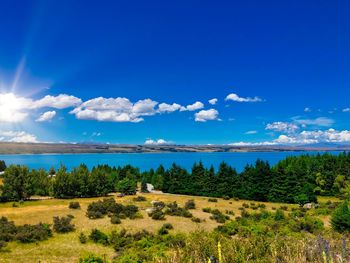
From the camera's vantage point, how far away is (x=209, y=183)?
8019cm

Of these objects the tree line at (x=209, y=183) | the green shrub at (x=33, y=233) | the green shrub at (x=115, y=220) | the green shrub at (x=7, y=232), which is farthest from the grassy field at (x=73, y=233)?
the tree line at (x=209, y=183)

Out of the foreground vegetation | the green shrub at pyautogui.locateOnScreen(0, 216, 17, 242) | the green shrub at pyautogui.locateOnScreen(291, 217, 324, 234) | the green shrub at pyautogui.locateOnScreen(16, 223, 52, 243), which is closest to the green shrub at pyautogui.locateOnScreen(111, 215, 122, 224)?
the foreground vegetation

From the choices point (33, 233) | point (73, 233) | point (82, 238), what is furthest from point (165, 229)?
point (33, 233)

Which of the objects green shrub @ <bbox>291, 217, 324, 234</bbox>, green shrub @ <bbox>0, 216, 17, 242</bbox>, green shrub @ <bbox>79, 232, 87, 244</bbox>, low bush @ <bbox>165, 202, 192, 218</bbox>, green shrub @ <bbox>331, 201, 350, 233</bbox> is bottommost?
low bush @ <bbox>165, 202, 192, 218</bbox>

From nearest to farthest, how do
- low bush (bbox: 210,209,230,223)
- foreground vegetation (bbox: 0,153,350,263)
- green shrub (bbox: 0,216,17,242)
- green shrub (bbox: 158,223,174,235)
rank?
foreground vegetation (bbox: 0,153,350,263)
green shrub (bbox: 0,216,17,242)
green shrub (bbox: 158,223,174,235)
low bush (bbox: 210,209,230,223)

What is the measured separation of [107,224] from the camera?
37.3 metres

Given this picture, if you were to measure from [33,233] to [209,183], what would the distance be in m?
55.6

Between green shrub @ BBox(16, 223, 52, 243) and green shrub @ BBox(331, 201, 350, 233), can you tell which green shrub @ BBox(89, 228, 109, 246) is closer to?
green shrub @ BBox(16, 223, 52, 243)

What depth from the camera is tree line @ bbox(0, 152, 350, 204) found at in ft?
203

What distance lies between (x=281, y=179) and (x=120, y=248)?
53.9 meters

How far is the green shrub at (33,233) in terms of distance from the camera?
2869cm

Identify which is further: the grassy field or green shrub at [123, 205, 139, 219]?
green shrub at [123, 205, 139, 219]

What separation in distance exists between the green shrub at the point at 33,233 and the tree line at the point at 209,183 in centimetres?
3209

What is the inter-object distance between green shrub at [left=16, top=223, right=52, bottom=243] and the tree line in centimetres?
→ 3209
